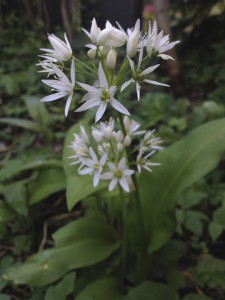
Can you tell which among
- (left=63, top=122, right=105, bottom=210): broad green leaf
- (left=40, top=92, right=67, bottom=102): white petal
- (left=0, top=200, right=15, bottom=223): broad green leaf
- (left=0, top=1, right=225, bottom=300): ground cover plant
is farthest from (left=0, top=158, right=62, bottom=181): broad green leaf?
(left=40, top=92, right=67, bottom=102): white petal

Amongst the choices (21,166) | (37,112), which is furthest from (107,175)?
(37,112)

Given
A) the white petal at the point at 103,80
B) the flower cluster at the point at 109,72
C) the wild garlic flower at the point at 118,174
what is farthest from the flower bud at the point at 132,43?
the wild garlic flower at the point at 118,174

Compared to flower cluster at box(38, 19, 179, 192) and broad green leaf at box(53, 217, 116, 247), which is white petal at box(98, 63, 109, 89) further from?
broad green leaf at box(53, 217, 116, 247)

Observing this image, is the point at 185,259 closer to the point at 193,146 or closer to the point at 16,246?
the point at 193,146

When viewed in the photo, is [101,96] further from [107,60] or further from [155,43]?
[155,43]

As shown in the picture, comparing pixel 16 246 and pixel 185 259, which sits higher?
pixel 16 246

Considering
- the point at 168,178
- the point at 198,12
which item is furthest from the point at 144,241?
the point at 198,12
